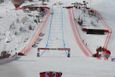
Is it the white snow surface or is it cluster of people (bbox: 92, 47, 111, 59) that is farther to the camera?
cluster of people (bbox: 92, 47, 111, 59)

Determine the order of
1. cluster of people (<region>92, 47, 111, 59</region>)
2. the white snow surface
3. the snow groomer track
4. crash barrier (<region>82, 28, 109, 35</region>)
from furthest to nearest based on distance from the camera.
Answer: crash barrier (<region>82, 28, 109, 35</region>) → the snow groomer track → cluster of people (<region>92, 47, 111, 59</region>) → the white snow surface

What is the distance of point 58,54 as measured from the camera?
74.5 ft

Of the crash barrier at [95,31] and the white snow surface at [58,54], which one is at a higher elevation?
the white snow surface at [58,54]

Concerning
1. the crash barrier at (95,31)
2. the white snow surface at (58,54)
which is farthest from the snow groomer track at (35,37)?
the crash barrier at (95,31)

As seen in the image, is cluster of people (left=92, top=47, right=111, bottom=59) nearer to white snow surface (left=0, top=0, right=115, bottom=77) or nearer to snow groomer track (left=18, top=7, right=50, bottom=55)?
white snow surface (left=0, top=0, right=115, bottom=77)

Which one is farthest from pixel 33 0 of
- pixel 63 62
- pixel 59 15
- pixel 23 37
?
pixel 63 62

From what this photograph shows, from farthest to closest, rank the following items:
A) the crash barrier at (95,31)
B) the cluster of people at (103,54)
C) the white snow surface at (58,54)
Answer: the crash barrier at (95,31), the cluster of people at (103,54), the white snow surface at (58,54)

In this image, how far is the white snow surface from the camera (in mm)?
12238

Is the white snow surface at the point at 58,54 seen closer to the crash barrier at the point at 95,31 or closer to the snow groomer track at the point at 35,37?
the snow groomer track at the point at 35,37

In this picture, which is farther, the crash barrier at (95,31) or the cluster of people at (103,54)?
the crash barrier at (95,31)

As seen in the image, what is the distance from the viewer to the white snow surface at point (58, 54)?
1224 cm

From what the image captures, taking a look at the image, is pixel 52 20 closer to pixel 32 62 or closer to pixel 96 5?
pixel 96 5

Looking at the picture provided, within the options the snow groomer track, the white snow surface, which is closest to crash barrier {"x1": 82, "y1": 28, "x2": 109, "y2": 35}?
the white snow surface

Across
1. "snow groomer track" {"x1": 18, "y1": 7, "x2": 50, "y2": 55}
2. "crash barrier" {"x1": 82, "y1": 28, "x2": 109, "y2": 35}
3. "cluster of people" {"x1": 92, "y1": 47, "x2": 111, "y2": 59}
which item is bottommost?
"crash barrier" {"x1": 82, "y1": 28, "x2": 109, "y2": 35}
